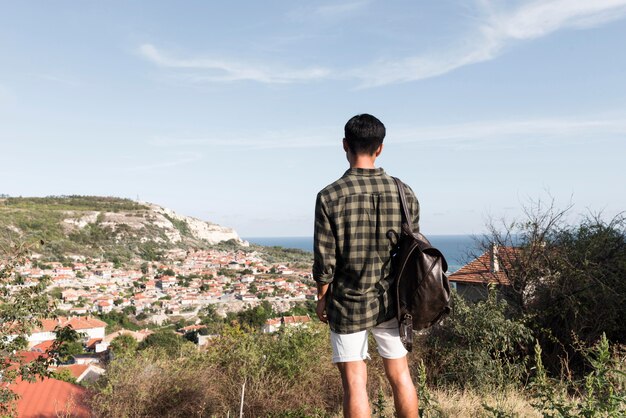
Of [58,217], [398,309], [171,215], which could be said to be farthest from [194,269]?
[398,309]

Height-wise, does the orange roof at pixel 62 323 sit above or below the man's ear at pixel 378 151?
below

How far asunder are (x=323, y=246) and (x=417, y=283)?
19.4 inches

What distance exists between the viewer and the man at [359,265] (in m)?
2.37

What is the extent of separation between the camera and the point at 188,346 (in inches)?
261

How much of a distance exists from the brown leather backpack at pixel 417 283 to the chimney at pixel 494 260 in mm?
6952

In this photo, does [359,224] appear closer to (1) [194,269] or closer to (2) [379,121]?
(2) [379,121]

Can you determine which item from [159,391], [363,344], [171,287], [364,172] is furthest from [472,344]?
[171,287]

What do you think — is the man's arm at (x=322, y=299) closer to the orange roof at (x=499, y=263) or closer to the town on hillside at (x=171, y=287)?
the orange roof at (x=499, y=263)

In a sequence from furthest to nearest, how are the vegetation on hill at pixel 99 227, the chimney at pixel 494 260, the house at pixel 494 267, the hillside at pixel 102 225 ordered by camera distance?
the hillside at pixel 102 225 → the vegetation on hill at pixel 99 227 → the chimney at pixel 494 260 → the house at pixel 494 267

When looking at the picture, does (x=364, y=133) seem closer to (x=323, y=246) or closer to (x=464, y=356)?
(x=323, y=246)

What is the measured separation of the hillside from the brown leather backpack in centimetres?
6897

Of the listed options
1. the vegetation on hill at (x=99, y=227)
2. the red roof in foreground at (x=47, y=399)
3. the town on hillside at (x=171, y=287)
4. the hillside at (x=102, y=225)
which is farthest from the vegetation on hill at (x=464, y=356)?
the vegetation on hill at (x=99, y=227)

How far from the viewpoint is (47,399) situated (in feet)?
30.2

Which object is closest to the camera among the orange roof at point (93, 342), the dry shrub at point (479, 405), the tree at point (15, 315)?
Answer: the dry shrub at point (479, 405)
